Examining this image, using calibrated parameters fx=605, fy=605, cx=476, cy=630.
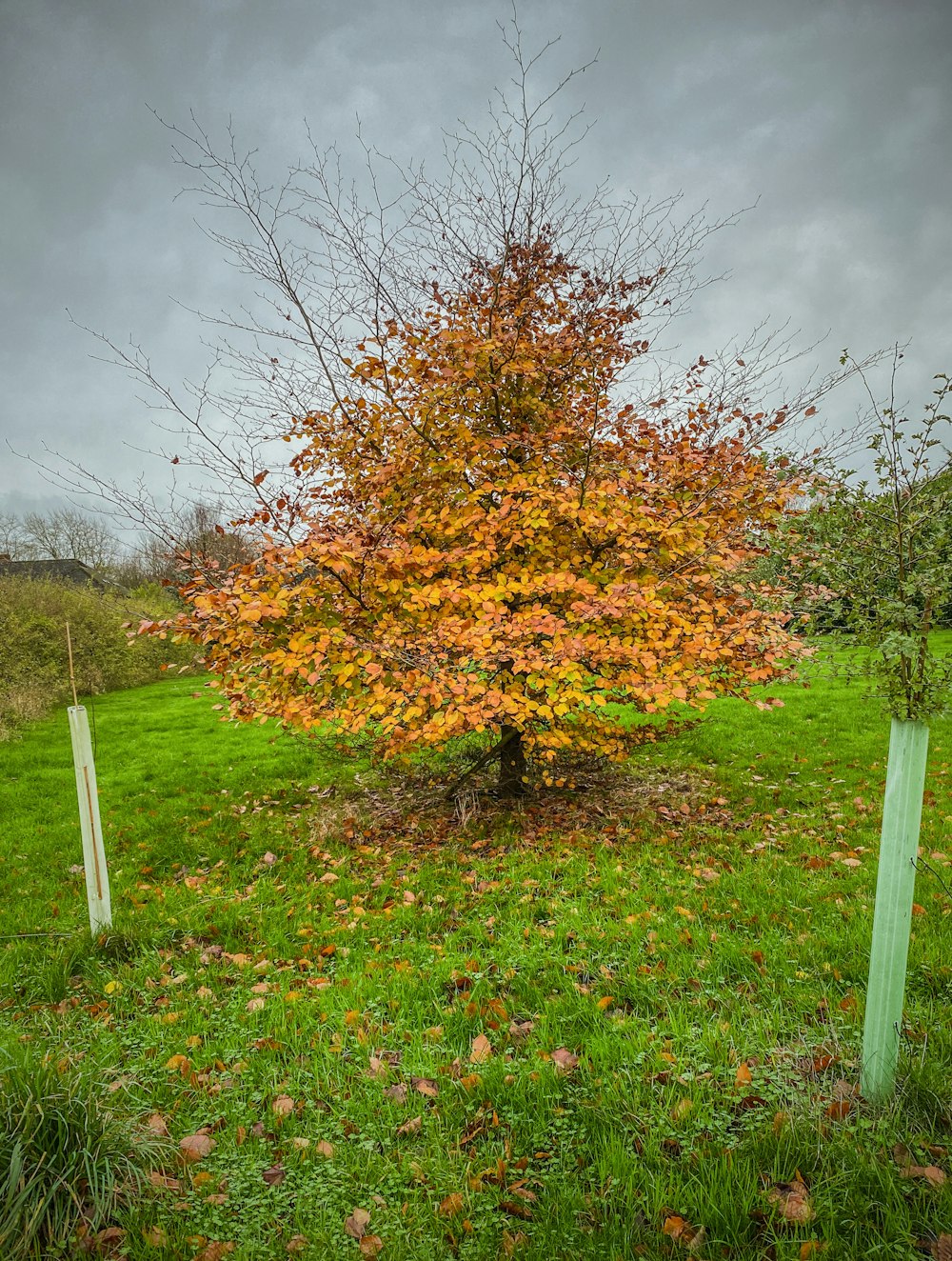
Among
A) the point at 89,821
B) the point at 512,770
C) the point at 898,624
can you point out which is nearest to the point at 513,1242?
the point at 898,624

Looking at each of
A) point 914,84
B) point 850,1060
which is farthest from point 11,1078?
point 914,84

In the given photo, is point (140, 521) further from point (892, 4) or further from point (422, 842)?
point (892, 4)

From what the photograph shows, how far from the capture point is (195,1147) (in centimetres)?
224

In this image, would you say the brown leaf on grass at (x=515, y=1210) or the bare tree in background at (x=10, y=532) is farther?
the bare tree in background at (x=10, y=532)

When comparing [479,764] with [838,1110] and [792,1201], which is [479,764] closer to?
[838,1110]

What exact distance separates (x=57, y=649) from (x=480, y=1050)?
1689cm

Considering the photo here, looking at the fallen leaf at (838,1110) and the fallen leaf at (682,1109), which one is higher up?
the fallen leaf at (838,1110)

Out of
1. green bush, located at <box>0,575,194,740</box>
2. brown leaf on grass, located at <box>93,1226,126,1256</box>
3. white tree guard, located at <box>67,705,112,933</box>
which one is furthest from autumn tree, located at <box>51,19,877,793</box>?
green bush, located at <box>0,575,194,740</box>

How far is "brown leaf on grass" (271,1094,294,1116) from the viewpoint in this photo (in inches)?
95.4

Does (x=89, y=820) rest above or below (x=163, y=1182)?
above

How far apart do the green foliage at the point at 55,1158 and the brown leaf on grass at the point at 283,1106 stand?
426mm

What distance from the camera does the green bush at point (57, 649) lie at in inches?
515

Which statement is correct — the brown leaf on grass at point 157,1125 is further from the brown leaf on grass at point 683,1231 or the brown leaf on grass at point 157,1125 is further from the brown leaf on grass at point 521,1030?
the brown leaf on grass at point 683,1231

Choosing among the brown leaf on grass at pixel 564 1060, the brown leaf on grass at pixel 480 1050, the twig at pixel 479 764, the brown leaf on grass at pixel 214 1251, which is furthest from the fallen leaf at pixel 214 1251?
the twig at pixel 479 764
